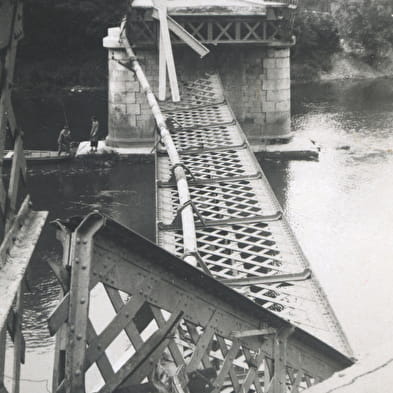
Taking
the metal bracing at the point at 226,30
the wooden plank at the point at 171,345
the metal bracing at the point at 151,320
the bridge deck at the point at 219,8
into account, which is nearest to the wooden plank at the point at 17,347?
the metal bracing at the point at 151,320

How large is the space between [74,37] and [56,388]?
37.4m

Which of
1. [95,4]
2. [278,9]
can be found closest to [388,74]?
[95,4]

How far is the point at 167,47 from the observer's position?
18.6 m

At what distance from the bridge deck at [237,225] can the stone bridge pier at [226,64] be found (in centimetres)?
418

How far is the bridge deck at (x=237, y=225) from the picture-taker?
7.06m

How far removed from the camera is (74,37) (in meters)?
39.3

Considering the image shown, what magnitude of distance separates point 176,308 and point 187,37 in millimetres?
15754

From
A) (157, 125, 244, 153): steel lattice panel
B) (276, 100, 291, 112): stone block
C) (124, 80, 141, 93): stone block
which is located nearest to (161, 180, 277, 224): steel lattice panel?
(157, 125, 244, 153): steel lattice panel

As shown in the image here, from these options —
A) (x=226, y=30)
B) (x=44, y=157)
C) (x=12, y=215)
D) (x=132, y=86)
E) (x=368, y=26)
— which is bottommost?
(x=44, y=157)

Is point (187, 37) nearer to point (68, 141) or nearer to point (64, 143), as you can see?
point (68, 141)

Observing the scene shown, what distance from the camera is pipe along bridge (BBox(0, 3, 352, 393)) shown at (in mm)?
3809

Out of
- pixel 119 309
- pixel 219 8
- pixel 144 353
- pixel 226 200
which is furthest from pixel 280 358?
pixel 219 8

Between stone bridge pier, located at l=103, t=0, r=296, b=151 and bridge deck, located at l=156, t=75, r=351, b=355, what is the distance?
418 centimetres

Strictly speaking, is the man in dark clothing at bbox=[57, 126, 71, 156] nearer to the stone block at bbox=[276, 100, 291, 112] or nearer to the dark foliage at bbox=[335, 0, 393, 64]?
the stone block at bbox=[276, 100, 291, 112]
